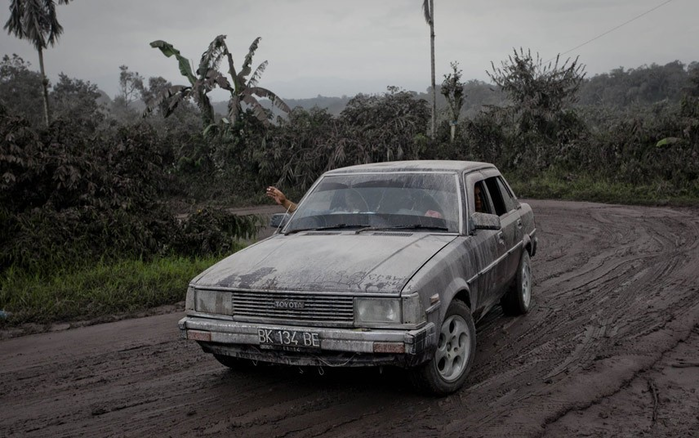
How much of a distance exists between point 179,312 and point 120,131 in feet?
17.0

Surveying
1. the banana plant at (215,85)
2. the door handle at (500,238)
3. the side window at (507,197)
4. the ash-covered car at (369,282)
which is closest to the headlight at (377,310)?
the ash-covered car at (369,282)

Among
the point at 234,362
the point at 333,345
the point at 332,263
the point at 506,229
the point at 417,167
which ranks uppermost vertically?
the point at 417,167

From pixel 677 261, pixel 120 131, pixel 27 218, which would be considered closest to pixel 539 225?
pixel 677 261

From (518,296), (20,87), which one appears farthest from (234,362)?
(20,87)

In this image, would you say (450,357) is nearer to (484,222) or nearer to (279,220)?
(484,222)

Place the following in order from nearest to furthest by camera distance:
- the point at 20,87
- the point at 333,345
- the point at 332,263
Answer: the point at 333,345, the point at 332,263, the point at 20,87

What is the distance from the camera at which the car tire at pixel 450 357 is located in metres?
4.27

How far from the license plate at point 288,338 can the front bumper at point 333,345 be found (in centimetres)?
2

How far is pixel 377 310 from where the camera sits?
159 inches

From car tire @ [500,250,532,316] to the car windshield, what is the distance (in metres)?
1.57

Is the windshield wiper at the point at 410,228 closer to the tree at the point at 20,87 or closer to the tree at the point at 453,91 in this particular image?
the tree at the point at 453,91

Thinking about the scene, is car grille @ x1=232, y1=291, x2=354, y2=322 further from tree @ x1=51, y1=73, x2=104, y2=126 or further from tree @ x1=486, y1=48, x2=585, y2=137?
tree @ x1=51, y1=73, x2=104, y2=126

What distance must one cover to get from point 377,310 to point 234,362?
154cm

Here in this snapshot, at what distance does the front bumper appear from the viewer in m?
3.95
